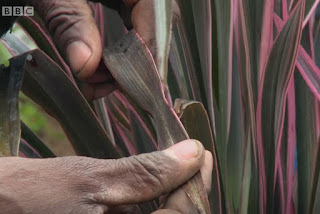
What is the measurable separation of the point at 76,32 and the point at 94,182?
Answer: 324 mm

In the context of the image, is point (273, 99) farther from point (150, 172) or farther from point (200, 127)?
point (150, 172)

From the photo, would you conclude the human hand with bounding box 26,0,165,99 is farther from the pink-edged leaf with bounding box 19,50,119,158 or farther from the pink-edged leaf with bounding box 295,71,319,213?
the pink-edged leaf with bounding box 295,71,319,213

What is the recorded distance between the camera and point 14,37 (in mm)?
1079

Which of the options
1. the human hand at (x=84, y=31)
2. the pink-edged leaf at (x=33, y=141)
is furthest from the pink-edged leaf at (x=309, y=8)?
the pink-edged leaf at (x=33, y=141)

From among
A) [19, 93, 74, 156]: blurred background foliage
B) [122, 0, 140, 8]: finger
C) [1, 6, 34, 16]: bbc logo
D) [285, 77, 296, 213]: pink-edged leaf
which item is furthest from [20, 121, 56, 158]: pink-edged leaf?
[285, 77, 296, 213]: pink-edged leaf

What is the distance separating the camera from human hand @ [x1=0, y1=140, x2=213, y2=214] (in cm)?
55

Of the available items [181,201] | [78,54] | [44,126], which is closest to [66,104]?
[78,54]

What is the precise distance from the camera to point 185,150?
583mm

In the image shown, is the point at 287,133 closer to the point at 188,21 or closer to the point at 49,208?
Answer: the point at 188,21

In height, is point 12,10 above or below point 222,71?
above

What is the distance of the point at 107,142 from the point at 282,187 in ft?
0.96

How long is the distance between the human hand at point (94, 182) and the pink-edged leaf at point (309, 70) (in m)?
0.33

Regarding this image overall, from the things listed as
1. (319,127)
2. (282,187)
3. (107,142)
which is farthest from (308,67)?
(107,142)

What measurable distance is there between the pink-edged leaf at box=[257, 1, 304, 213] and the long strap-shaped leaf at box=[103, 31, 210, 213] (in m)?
0.24
